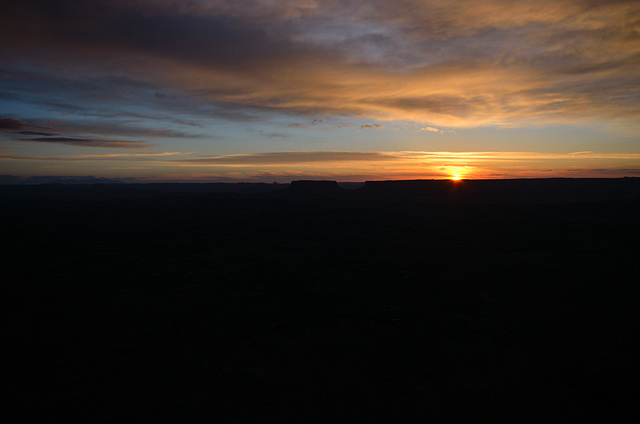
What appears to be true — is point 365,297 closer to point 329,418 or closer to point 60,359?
point 329,418

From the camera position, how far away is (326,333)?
48.4 feet

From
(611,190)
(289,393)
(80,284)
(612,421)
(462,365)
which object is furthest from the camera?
(611,190)

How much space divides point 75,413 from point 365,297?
41.9 feet

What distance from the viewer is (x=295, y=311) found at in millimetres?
17297

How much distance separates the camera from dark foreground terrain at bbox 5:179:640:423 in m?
9.95

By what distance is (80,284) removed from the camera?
21828 mm

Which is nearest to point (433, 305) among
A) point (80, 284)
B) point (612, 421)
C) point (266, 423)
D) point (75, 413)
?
point (612, 421)

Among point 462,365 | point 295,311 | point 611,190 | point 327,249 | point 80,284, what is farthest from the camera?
point 611,190

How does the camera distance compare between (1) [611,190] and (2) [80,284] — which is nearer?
(2) [80,284]

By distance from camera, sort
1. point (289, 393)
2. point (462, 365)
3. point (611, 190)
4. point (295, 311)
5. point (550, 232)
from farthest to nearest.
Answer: point (611, 190) < point (550, 232) < point (295, 311) < point (462, 365) < point (289, 393)

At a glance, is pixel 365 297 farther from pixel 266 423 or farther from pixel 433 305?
pixel 266 423

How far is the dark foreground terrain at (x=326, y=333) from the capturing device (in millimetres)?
9945

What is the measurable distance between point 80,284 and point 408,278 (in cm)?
1851

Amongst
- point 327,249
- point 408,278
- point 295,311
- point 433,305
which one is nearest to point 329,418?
point 295,311
